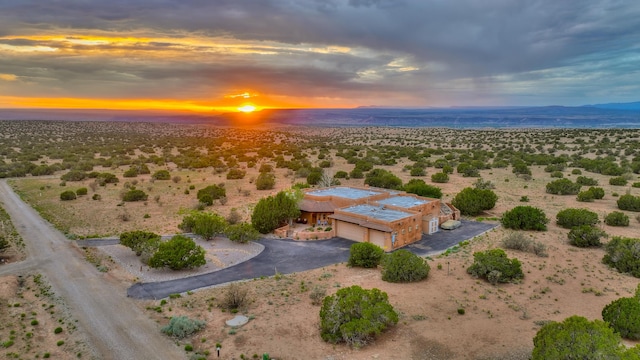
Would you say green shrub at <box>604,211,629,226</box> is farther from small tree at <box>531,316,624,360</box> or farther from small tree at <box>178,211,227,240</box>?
small tree at <box>178,211,227,240</box>

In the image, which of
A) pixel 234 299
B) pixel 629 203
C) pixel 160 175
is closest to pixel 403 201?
pixel 234 299

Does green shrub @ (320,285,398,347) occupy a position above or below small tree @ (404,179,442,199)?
below

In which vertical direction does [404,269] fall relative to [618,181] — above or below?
below

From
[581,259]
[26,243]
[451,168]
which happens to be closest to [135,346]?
[26,243]

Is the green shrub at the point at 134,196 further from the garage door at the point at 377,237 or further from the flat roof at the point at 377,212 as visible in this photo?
the garage door at the point at 377,237

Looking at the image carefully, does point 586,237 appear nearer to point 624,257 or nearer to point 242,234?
point 624,257

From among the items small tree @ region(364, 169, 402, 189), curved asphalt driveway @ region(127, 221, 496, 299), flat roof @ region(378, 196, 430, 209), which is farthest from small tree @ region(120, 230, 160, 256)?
small tree @ region(364, 169, 402, 189)
